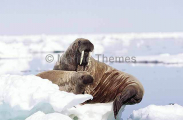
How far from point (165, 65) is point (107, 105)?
999 cm

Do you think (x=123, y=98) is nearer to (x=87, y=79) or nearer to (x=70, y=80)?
(x=87, y=79)

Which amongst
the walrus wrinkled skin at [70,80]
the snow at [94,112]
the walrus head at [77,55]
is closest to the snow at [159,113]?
the snow at [94,112]

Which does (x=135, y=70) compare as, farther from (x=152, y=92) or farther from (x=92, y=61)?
(x=92, y=61)

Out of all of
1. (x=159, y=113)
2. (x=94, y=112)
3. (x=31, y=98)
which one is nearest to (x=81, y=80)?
(x=94, y=112)

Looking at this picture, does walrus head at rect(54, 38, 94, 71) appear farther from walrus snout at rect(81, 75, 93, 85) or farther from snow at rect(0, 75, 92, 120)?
snow at rect(0, 75, 92, 120)

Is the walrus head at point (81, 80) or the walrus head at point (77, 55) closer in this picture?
Answer: the walrus head at point (81, 80)

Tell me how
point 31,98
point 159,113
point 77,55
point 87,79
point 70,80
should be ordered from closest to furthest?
point 31,98 → point 87,79 → point 70,80 → point 159,113 → point 77,55

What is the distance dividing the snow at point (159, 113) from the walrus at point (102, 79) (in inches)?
8.5

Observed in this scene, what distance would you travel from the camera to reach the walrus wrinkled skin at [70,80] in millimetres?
5824

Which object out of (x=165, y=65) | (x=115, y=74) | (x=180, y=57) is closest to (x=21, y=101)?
(x=115, y=74)

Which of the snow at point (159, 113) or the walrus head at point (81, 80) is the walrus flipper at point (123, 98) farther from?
the walrus head at point (81, 80)

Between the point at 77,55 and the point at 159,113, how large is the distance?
61.5 inches

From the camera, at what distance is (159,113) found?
6.02m

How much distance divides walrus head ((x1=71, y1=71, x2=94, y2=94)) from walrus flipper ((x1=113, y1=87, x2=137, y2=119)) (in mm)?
544
